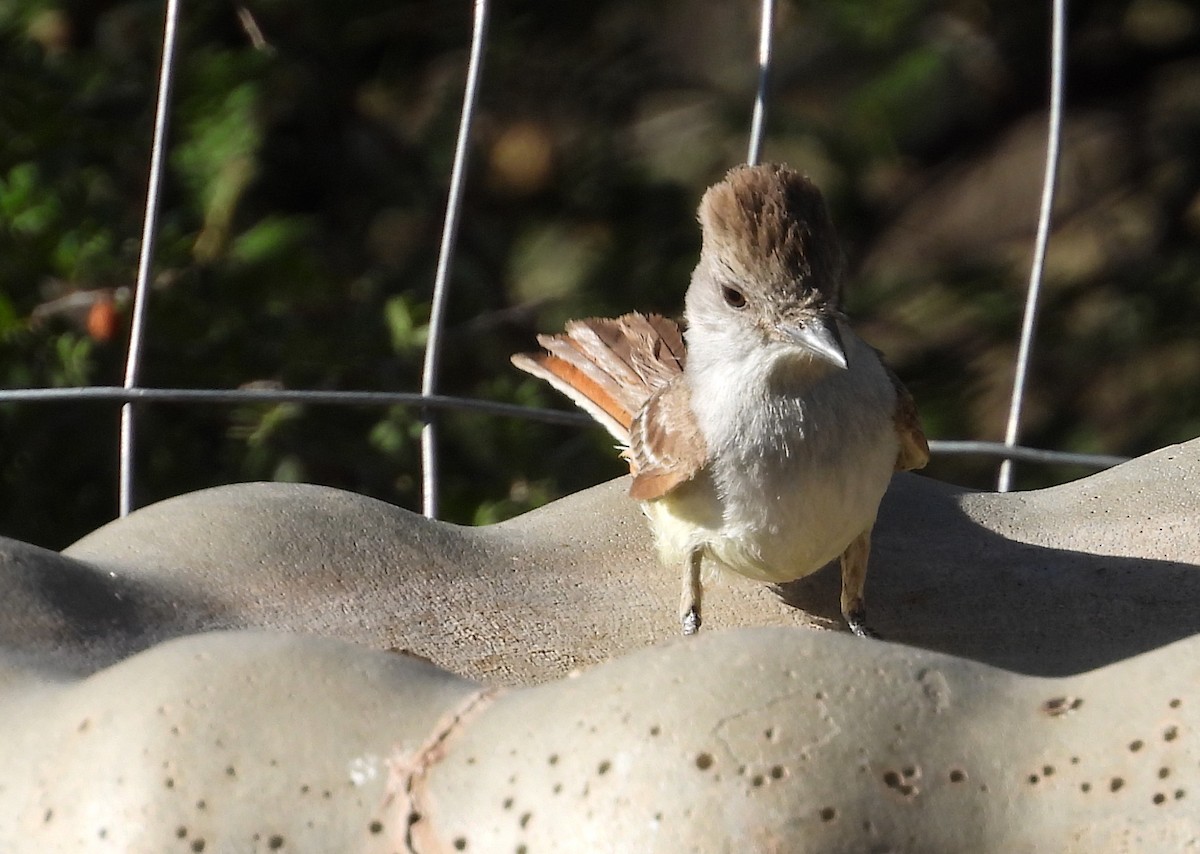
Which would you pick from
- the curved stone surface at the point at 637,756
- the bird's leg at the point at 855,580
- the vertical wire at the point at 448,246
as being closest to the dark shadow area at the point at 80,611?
the curved stone surface at the point at 637,756

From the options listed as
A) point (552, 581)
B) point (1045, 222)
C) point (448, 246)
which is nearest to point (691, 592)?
point (552, 581)

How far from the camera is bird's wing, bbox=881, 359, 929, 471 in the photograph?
294cm

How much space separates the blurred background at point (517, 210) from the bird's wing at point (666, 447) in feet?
4.32

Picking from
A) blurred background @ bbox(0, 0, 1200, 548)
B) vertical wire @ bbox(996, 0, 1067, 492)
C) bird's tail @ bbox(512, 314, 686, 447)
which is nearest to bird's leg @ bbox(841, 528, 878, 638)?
bird's tail @ bbox(512, 314, 686, 447)

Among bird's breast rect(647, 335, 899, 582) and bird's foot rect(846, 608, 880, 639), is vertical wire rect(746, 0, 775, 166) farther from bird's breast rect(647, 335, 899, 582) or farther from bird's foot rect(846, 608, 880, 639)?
bird's foot rect(846, 608, 880, 639)

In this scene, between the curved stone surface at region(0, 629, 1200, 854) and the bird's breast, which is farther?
→ the bird's breast

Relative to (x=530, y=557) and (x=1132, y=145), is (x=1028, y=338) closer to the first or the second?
(x=530, y=557)

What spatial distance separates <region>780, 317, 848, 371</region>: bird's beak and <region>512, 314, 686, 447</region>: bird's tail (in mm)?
700

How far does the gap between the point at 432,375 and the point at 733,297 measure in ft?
2.64

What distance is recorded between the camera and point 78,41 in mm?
4766

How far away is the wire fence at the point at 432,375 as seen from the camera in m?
3.07

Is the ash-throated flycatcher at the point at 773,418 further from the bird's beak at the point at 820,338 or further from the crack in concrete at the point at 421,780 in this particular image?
the crack in concrete at the point at 421,780

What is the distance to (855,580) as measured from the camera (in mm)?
2859

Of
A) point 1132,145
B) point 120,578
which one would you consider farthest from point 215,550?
point 1132,145
